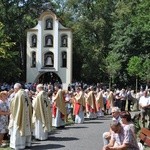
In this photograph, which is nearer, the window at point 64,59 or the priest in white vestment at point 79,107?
the priest in white vestment at point 79,107

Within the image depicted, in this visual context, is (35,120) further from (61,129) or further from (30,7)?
(30,7)

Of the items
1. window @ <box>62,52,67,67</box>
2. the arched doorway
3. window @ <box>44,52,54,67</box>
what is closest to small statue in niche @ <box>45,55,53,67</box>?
window @ <box>44,52,54,67</box>

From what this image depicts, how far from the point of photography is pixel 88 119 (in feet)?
93.4

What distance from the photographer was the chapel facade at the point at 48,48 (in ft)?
187

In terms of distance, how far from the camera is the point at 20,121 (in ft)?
50.1

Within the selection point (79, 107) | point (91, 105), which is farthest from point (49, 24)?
point (79, 107)

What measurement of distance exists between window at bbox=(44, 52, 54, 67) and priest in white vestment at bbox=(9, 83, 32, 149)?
137 feet

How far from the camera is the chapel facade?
57.0 m

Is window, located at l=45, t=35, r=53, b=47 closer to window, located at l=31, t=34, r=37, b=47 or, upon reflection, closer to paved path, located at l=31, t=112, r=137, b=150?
window, located at l=31, t=34, r=37, b=47

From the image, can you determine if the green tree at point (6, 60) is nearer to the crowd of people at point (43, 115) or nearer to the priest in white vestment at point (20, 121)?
the crowd of people at point (43, 115)

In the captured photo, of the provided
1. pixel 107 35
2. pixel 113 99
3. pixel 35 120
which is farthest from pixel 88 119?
pixel 107 35

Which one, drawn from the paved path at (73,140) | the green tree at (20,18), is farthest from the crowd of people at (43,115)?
the green tree at (20,18)

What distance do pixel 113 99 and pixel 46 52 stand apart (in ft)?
83.4

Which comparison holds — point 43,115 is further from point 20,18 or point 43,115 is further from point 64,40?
point 20,18
